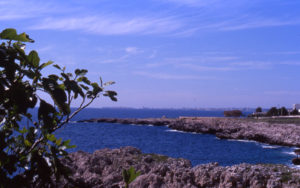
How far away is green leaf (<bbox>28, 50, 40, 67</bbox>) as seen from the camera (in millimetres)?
1546

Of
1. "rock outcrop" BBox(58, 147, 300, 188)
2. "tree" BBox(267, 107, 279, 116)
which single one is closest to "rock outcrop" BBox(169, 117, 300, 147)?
"rock outcrop" BBox(58, 147, 300, 188)

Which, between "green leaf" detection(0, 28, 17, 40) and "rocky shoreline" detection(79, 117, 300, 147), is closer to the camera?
"green leaf" detection(0, 28, 17, 40)

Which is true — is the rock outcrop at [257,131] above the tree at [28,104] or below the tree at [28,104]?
below

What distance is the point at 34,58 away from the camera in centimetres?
156

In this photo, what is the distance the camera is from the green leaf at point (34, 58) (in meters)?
1.55

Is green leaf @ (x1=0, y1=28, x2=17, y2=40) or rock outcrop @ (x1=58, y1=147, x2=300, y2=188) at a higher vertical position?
green leaf @ (x1=0, y1=28, x2=17, y2=40)

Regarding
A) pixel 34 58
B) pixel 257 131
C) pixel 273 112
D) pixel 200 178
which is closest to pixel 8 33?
pixel 34 58

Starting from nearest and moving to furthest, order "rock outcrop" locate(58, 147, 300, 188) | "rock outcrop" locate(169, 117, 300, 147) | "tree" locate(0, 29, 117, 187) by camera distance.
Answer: "tree" locate(0, 29, 117, 187)
"rock outcrop" locate(58, 147, 300, 188)
"rock outcrop" locate(169, 117, 300, 147)

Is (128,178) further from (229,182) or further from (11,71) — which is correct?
(229,182)

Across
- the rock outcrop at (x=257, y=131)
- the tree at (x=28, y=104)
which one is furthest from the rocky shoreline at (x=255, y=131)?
Result: the tree at (x=28, y=104)

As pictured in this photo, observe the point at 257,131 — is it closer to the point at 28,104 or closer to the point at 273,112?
the point at 273,112

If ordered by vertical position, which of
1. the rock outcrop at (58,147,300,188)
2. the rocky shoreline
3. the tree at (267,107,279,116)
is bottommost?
the rocky shoreline

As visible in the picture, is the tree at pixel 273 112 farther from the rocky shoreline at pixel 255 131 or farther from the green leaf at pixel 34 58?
the green leaf at pixel 34 58

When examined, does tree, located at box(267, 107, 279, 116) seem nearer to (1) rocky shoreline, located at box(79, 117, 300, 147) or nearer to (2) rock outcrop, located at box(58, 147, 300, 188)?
(1) rocky shoreline, located at box(79, 117, 300, 147)
